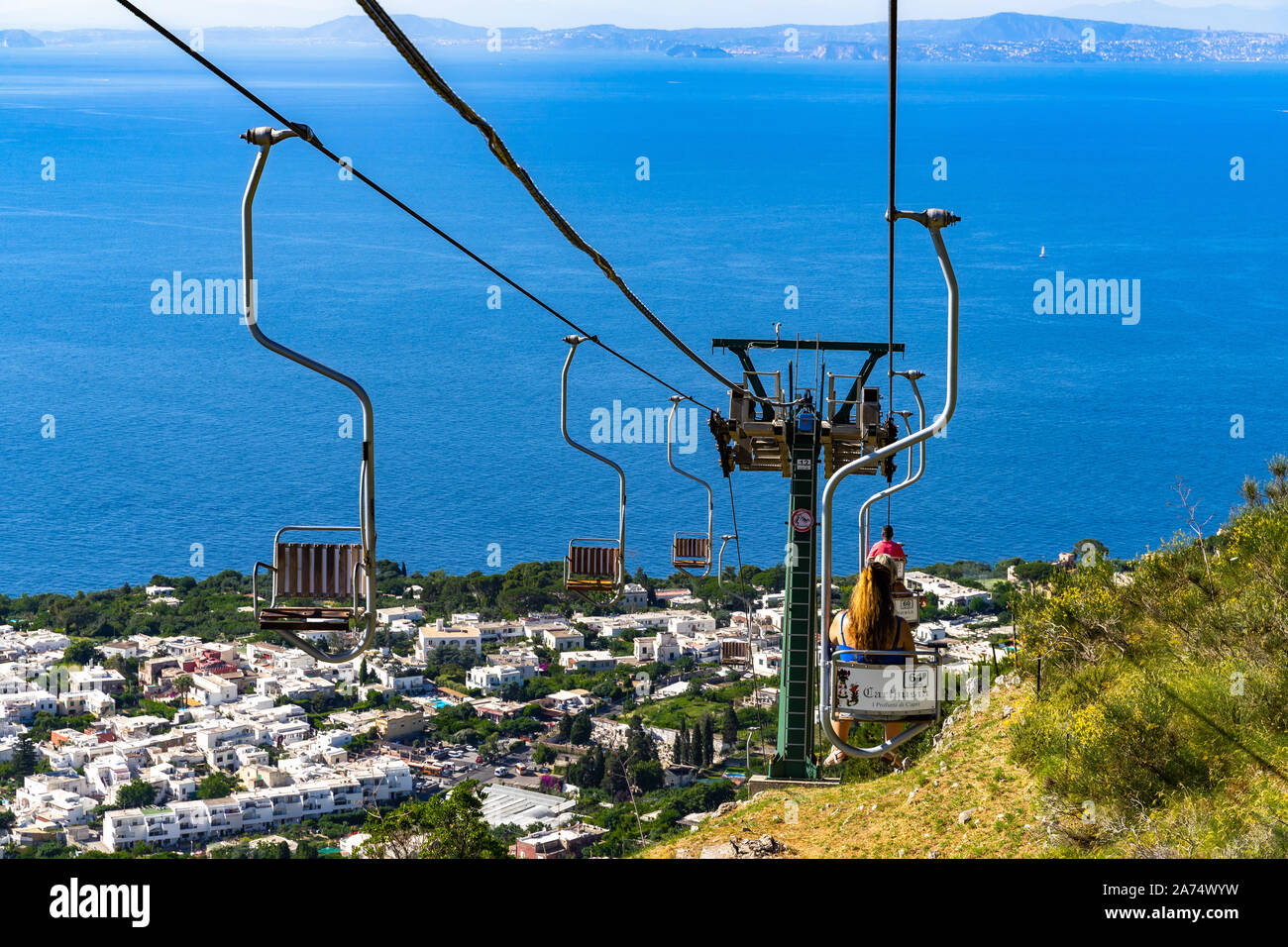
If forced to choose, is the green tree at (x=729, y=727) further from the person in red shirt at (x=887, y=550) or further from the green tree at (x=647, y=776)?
the person in red shirt at (x=887, y=550)

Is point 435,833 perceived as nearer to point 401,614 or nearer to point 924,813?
point 924,813

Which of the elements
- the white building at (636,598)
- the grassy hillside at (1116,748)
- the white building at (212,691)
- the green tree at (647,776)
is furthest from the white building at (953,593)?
the grassy hillside at (1116,748)

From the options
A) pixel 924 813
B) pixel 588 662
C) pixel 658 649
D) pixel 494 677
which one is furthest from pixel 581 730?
pixel 924 813

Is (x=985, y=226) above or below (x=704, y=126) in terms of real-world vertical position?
below

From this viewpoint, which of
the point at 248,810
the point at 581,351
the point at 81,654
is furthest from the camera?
the point at 581,351

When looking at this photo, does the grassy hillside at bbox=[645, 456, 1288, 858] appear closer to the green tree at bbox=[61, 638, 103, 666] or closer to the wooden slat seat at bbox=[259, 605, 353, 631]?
the wooden slat seat at bbox=[259, 605, 353, 631]
